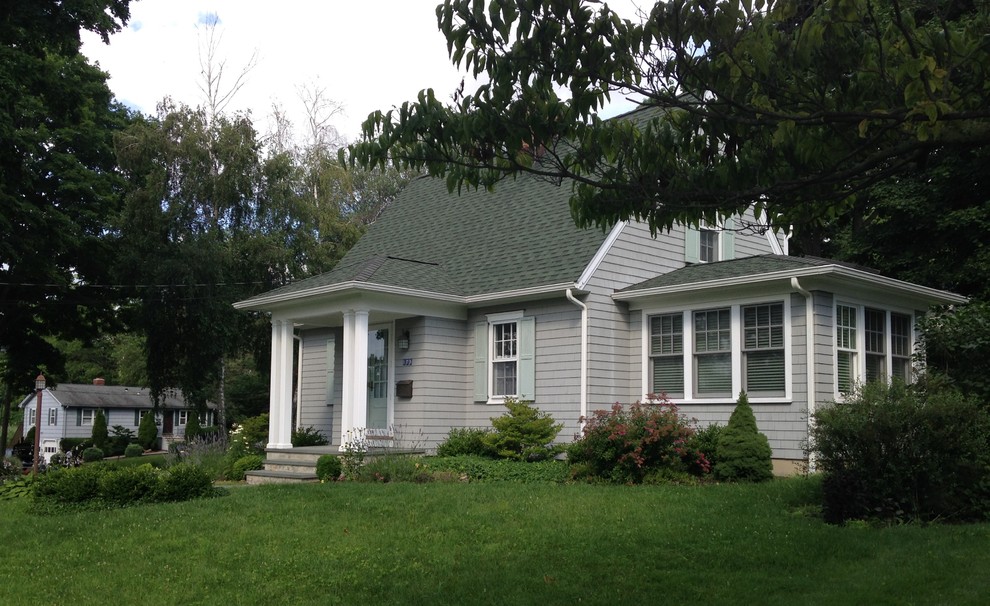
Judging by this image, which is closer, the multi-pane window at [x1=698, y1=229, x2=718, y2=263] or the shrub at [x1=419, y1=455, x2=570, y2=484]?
the shrub at [x1=419, y1=455, x2=570, y2=484]

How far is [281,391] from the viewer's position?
18781 millimetres

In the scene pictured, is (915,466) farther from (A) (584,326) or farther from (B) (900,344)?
(A) (584,326)

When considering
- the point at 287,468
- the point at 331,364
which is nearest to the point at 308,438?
the point at 331,364

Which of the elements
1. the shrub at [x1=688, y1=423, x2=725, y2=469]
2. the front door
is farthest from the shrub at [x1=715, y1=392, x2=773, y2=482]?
the front door

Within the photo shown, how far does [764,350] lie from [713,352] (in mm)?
965

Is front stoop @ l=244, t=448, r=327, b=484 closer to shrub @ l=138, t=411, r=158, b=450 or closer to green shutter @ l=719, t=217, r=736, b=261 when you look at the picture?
green shutter @ l=719, t=217, r=736, b=261

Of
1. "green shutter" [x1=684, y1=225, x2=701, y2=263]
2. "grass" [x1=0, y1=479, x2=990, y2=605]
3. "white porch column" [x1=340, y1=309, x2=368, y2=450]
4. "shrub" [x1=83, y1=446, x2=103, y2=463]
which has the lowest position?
"shrub" [x1=83, y1=446, x2=103, y2=463]

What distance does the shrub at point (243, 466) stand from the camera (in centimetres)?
1766

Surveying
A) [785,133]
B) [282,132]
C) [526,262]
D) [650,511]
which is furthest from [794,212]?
[282,132]

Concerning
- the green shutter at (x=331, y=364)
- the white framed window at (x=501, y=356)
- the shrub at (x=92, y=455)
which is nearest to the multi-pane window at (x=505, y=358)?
the white framed window at (x=501, y=356)

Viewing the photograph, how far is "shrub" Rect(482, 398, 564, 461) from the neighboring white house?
1489 inches

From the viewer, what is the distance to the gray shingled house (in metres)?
14.7

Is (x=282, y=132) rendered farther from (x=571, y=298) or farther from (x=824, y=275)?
(x=824, y=275)

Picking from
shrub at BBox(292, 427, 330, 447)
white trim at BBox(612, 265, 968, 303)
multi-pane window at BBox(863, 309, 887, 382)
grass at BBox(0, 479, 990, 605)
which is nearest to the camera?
grass at BBox(0, 479, 990, 605)
